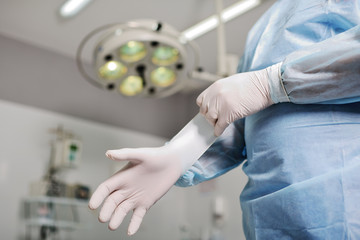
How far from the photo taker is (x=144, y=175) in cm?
81

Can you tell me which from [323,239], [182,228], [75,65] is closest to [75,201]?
[182,228]

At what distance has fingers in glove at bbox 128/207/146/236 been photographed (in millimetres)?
765

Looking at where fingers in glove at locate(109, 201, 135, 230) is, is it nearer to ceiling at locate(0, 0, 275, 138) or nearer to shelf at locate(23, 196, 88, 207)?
shelf at locate(23, 196, 88, 207)

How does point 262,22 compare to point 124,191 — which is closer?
point 124,191

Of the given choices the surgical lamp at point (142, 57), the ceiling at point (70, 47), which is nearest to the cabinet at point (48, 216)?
the ceiling at point (70, 47)

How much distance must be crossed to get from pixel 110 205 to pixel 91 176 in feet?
8.13

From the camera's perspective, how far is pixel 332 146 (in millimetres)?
742

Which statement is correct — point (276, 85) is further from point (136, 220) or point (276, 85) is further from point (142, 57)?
point (142, 57)

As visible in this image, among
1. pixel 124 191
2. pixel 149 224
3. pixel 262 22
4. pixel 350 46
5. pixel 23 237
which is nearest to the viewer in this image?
pixel 350 46

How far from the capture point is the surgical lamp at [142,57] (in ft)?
6.22

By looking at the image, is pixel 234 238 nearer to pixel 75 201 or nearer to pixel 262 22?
pixel 75 201

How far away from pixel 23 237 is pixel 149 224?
3.31 feet

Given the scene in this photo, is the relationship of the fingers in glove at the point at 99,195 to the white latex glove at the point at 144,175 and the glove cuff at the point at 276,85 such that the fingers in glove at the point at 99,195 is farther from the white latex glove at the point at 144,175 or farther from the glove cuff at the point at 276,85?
the glove cuff at the point at 276,85

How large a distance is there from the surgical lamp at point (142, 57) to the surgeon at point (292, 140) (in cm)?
107
